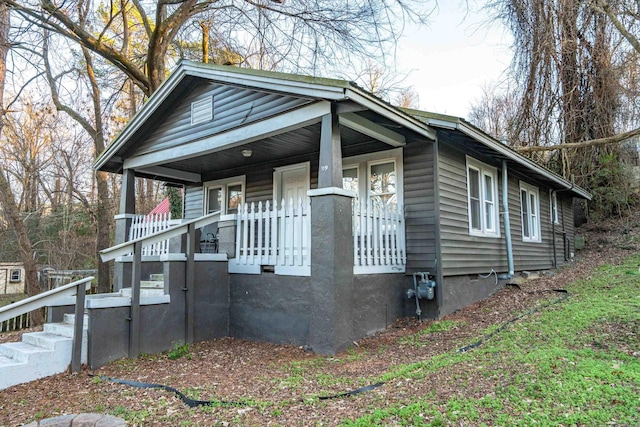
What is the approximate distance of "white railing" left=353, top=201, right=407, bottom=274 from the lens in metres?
6.08

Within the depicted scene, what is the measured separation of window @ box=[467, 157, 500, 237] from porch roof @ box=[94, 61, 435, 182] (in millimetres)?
2154

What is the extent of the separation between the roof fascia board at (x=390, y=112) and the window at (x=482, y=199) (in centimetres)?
205

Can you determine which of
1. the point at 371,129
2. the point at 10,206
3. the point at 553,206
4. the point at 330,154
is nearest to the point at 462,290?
the point at 371,129

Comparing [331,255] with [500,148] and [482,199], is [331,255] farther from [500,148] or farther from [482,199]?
[482,199]

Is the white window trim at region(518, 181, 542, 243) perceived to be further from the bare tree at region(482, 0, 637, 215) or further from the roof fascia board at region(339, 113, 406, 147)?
the roof fascia board at region(339, 113, 406, 147)

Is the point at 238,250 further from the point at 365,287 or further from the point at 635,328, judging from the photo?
the point at 635,328

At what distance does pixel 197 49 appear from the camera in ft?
47.9

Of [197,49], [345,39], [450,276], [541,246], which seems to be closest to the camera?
[450,276]

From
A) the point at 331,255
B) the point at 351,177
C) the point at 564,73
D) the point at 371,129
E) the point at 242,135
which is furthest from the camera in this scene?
the point at 564,73

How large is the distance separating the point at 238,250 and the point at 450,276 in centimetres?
367

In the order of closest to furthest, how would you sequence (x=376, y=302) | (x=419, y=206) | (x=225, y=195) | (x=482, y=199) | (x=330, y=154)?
(x=330, y=154) < (x=376, y=302) < (x=419, y=206) < (x=482, y=199) < (x=225, y=195)

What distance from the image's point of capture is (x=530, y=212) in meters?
11.4

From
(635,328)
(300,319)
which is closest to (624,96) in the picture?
(635,328)

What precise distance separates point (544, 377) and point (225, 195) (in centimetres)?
831
